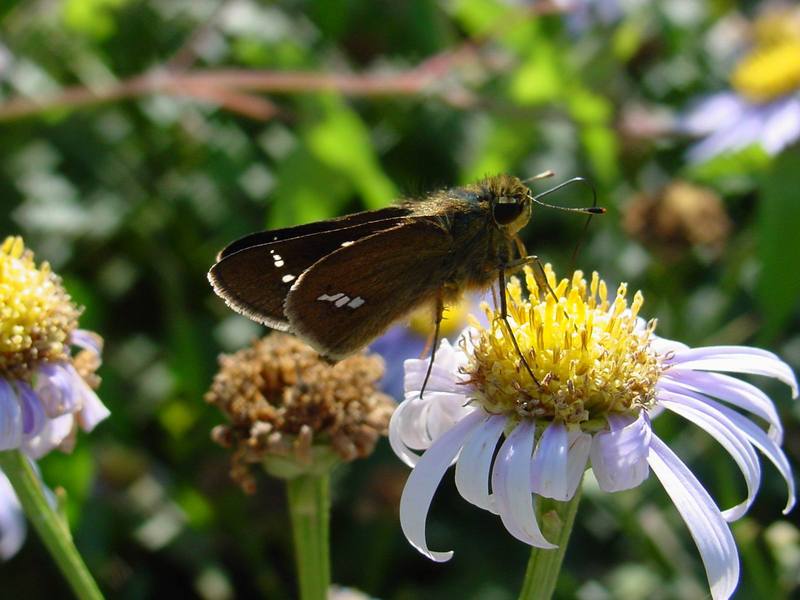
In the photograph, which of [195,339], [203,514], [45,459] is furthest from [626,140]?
[45,459]

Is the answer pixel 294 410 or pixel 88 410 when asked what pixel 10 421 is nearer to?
pixel 88 410

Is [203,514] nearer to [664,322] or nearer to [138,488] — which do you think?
[138,488]

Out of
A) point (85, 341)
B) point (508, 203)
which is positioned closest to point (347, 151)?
point (508, 203)

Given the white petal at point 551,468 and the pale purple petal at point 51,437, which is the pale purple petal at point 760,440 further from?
the pale purple petal at point 51,437

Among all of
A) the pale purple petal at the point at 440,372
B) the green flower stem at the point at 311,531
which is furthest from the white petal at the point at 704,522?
the green flower stem at the point at 311,531

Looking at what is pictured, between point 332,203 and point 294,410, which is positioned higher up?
point 332,203

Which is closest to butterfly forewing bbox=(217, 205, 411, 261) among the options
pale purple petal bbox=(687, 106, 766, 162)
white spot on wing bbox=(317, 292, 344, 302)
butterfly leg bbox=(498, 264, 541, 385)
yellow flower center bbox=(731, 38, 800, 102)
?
white spot on wing bbox=(317, 292, 344, 302)
